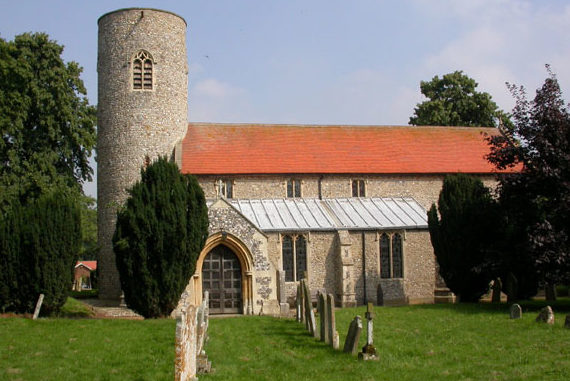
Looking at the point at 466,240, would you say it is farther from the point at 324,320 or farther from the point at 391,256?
the point at 324,320

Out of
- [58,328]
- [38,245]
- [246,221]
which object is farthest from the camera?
[246,221]

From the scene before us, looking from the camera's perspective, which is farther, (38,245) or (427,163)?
(427,163)

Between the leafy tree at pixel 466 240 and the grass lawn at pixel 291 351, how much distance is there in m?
4.28

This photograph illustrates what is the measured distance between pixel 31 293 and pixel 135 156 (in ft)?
29.7

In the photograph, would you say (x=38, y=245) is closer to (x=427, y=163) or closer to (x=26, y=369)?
(x=26, y=369)

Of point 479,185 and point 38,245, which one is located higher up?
point 479,185

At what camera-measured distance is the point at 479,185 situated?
68.5 ft

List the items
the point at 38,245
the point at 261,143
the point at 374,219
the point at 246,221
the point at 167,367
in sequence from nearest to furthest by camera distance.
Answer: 1. the point at 167,367
2. the point at 38,245
3. the point at 246,221
4. the point at 374,219
5. the point at 261,143

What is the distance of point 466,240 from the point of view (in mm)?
20094

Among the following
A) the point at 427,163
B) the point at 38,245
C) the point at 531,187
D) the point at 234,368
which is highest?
the point at 427,163

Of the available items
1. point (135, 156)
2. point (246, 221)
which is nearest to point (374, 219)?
point (246, 221)

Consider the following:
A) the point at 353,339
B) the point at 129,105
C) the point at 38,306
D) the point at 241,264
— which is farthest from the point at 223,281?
the point at 353,339

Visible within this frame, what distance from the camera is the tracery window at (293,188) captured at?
25797mm

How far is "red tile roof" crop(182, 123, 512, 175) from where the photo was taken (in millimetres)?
25734
